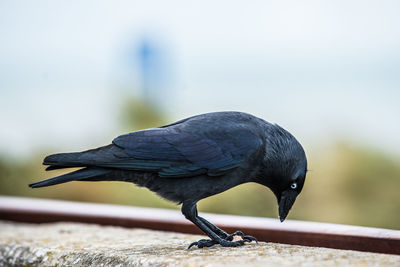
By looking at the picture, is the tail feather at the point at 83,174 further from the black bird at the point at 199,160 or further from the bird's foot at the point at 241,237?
the bird's foot at the point at 241,237

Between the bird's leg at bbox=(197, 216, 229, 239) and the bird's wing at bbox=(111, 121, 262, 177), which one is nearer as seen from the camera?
the bird's wing at bbox=(111, 121, 262, 177)

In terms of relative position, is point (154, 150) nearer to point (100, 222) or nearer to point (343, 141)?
point (100, 222)

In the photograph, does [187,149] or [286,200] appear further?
[286,200]

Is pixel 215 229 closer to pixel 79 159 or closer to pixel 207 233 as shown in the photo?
pixel 207 233

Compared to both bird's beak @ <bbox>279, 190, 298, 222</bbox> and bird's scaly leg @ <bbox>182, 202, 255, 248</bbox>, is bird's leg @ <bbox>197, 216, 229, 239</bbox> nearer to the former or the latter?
bird's scaly leg @ <bbox>182, 202, 255, 248</bbox>

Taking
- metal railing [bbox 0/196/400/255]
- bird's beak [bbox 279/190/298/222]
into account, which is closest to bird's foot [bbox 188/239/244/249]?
bird's beak [bbox 279/190/298/222]

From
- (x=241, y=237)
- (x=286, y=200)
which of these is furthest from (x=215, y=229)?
(x=286, y=200)
